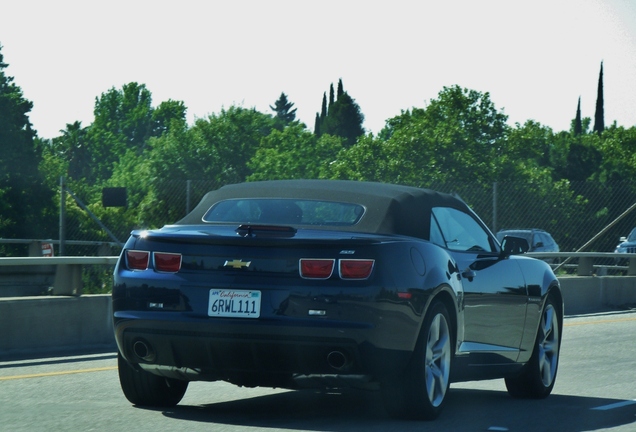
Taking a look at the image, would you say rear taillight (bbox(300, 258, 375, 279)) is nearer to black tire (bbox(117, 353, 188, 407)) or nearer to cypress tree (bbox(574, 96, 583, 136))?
black tire (bbox(117, 353, 188, 407))

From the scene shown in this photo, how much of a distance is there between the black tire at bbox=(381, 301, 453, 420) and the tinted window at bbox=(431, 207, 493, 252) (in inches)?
30.0

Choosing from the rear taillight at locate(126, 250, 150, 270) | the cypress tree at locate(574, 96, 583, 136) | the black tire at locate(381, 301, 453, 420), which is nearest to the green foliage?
the cypress tree at locate(574, 96, 583, 136)

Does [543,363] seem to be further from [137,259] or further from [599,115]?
[599,115]

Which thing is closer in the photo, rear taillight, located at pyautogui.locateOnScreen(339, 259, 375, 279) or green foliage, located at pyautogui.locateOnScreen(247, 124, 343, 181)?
rear taillight, located at pyautogui.locateOnScreen(339, 259, 375, 279)

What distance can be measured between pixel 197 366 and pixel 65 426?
2.71ft

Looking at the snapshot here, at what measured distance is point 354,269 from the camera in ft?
24.1

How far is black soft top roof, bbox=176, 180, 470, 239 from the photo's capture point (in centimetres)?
797

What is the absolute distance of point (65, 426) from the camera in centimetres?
738

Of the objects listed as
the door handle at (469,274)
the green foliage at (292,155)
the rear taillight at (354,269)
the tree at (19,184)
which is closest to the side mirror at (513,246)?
the door handle at (469,274)

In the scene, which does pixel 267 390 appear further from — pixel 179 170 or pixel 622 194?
pixel 179 170

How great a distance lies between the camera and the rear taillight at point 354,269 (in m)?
7.33

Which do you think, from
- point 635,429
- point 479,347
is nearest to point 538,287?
point 479,347

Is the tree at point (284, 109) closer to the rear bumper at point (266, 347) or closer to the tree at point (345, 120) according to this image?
the tree at point (345, 120)

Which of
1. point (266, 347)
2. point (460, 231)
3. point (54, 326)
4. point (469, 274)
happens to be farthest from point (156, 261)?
point (54, 326)
